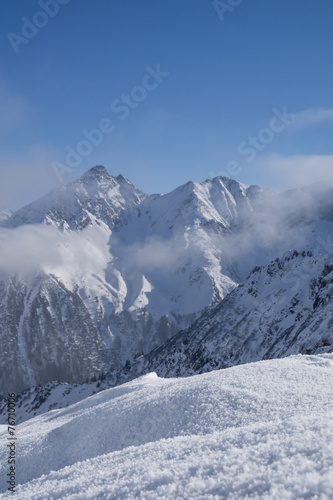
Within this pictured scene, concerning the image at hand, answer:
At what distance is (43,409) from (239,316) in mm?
78180

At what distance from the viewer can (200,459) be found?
337 inches

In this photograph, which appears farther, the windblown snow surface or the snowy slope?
the snowy slope

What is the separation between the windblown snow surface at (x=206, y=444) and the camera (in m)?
6.84

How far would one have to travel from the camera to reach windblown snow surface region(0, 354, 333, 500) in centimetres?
684

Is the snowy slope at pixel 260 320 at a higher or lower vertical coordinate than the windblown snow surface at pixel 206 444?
lower

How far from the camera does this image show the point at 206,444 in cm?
1002

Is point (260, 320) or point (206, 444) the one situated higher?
point (206, 444)

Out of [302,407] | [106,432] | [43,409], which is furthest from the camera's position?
[43,409]

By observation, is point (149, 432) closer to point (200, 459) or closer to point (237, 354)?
point (200, 459)

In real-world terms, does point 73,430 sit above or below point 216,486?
below

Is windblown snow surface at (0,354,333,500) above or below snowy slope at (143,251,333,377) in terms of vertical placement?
above

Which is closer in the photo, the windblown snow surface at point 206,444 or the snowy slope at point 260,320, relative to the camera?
the windblown snow surface at point 206,444

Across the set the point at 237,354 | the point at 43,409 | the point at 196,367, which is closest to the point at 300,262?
the point at 237,354

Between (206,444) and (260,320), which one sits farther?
(260,320)
